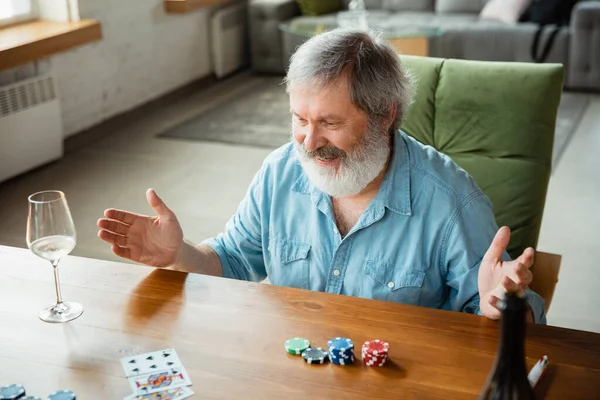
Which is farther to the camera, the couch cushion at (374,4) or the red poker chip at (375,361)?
the couch cushion at (374,4)

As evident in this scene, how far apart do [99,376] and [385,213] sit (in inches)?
28.1

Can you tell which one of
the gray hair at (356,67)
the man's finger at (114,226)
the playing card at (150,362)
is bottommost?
the playing card at (150,362)

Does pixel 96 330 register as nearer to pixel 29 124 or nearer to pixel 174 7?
pixel 29 124

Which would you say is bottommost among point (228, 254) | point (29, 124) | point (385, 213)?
point (29, 124)

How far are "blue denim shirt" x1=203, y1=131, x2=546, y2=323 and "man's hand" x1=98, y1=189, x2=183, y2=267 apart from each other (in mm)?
258

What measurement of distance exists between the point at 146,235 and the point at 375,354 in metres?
0.62

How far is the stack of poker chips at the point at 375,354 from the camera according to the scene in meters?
Answer: 1.33

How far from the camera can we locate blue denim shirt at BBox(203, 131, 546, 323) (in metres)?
1.72

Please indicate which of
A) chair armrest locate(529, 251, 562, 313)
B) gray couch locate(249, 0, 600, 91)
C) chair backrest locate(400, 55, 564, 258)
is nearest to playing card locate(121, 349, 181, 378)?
chair armrest locate(529, 251, 562, 313)

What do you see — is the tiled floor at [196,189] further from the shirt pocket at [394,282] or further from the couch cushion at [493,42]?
the shirt pocket at [394,282]

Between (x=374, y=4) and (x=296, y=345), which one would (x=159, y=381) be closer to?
(x=296, y=345)

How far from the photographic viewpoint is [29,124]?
14.4 feet

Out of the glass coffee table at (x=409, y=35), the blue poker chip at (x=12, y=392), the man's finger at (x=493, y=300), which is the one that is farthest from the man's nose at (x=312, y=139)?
the glass coffee table at (x=409, y=35)

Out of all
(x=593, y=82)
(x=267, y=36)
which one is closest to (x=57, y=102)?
(x=267, y=36)
